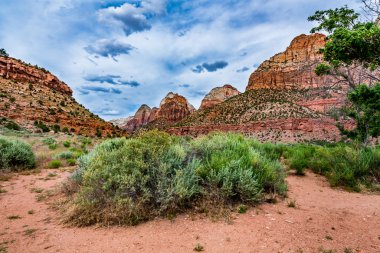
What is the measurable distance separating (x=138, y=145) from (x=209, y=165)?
1770mm

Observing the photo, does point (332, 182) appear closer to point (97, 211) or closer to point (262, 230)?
point (262, 230)

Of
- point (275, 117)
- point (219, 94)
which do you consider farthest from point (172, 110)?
point (275, 117)

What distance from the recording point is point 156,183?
194 inches

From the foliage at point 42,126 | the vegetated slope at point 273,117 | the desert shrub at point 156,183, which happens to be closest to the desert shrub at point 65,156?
the desert shrub at point 156,183

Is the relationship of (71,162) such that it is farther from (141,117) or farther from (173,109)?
(141,117)

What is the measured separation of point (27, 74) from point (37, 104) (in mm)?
10209

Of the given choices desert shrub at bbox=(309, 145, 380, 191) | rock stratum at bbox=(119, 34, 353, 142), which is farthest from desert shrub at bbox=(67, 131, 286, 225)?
rock stratum at bbox=(119, 34, 353, 142)

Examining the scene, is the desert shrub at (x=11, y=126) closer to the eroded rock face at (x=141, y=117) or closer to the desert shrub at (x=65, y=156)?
the desert shrub at (x=65, y=156)

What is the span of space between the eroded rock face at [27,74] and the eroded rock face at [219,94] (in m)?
85.6

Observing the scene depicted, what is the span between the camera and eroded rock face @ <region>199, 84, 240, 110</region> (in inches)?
4791

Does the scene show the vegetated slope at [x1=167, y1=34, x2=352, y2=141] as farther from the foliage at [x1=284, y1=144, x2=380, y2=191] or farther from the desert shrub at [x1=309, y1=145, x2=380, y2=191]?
the desert shrub at [x1=309, y1=145, x2=380, y2=191]

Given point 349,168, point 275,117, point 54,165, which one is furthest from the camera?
point 275,117

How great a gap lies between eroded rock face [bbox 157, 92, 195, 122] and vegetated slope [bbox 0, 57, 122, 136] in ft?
296

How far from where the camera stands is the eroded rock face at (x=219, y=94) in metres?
122
